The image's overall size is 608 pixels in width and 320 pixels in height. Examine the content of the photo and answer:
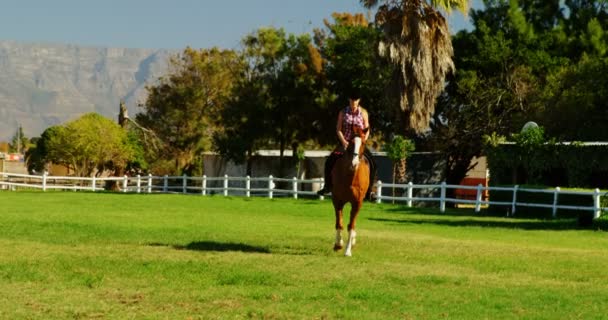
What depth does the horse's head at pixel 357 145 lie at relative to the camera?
17.2 meters

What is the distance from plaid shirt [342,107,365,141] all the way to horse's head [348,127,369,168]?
0.07 metres

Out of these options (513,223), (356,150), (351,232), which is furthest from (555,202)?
(356,150)

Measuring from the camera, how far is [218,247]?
18.3 meters

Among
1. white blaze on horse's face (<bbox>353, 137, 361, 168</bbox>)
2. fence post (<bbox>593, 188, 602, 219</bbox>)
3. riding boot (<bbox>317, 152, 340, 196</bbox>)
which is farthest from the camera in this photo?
fence post (<bbox>593, 188, 602, 219</bbox>)

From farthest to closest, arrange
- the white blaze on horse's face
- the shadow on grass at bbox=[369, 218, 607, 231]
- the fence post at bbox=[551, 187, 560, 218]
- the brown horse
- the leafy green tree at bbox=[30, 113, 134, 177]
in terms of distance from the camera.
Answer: the leafy green tree at bbox=[30, 113, 134, 177] → the fence post at bbox=[551, 187, 560, 218] → the shadow on grass at bbox=[369, 218, 607, 231] → the brown horse → the white blaze on horse's face

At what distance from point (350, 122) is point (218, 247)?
10.9ft

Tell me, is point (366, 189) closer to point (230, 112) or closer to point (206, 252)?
point (206, 252)

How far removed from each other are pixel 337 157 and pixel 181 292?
5.85 meters

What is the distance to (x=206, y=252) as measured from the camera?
17.3m

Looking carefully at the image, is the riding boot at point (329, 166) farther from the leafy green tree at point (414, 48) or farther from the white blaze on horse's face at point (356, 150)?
the leafy green tree at point (414, 48)

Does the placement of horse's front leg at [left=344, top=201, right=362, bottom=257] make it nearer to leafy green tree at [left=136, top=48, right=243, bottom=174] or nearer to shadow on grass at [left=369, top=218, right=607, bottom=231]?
shadow on grass at [left=369, top=218, right=607, bottom=231]

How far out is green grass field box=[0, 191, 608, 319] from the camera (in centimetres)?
1148

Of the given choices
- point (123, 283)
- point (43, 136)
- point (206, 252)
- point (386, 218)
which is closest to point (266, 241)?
point (206, 252)

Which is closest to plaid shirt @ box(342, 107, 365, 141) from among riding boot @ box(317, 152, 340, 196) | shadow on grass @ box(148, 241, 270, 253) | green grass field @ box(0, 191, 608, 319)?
riding boot @ box(317, 152, 340, 196)
